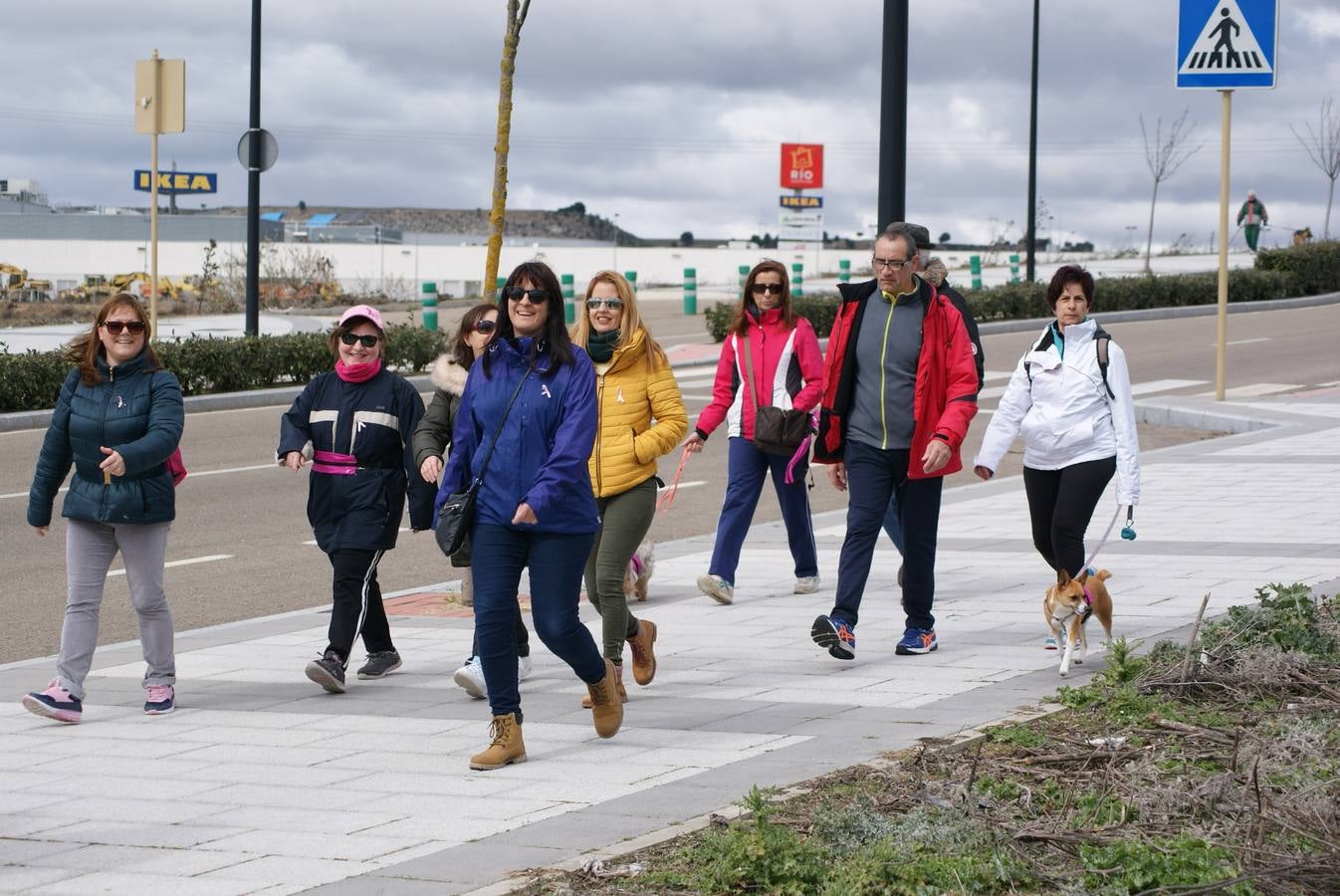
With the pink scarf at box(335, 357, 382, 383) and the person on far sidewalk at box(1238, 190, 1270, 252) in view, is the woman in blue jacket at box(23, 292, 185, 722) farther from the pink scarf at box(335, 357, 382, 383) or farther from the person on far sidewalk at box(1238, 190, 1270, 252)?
the person on far sidewalk at box(1238, 190, 1270, 252)

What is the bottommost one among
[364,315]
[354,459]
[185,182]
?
[354,459]

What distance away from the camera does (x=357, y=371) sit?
7871 millimetres

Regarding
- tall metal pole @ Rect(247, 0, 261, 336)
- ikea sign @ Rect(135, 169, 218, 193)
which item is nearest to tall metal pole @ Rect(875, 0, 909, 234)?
tall metal pole @ Rect(247, 0, 261, 336)

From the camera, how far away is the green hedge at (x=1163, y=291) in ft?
97.6

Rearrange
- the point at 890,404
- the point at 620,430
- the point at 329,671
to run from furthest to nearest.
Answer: the point at 890,404 → the point at 329,671 → the point at 620,430

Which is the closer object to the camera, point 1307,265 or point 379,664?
point 379,664

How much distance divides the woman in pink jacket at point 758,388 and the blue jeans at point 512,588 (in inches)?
127

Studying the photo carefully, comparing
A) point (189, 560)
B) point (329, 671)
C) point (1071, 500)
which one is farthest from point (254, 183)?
point (1071, 500)

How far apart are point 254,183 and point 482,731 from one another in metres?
18.6

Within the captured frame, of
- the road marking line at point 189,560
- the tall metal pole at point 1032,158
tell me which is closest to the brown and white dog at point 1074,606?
the road marking line at point 189,560

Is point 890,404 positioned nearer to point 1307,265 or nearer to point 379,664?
point 379,664

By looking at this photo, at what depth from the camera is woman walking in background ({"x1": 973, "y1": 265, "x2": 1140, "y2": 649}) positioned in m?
7.92

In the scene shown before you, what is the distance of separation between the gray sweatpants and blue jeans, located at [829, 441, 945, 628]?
287 centimetres

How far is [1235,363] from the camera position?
25266mm
